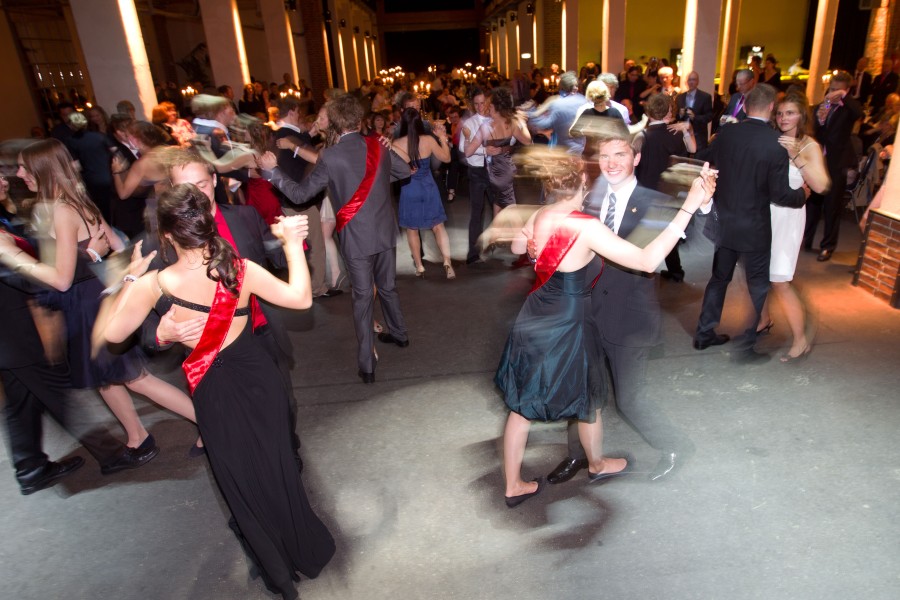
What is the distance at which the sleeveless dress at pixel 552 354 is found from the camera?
2338mm

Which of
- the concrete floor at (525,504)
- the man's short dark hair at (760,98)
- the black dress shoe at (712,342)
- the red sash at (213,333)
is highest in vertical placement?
the man's short dark hair at (760,98)

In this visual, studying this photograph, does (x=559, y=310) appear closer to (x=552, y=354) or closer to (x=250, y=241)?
(x=552, y=354)

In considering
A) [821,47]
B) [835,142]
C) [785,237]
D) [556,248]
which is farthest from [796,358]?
[821,47]

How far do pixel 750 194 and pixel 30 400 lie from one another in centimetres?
415

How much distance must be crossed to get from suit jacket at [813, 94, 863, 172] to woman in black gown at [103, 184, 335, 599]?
518cm

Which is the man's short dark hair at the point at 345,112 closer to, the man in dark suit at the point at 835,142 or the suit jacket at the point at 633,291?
the suit jacket at the point at 633,291

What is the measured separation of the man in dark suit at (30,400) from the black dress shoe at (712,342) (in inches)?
136

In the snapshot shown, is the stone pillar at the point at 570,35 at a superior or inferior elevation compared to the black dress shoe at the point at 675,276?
superior

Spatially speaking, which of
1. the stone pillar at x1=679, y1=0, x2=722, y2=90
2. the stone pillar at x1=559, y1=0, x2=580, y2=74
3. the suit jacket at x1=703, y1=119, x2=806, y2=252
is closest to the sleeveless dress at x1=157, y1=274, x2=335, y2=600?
the suit jacket at x1=703, y1=119, x2=806, y2=252

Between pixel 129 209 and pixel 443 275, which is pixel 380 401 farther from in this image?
pixel 129 209

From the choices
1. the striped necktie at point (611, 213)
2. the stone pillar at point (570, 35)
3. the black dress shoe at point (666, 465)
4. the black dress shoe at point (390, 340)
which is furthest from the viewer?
the stone pillar at point (570, 35)

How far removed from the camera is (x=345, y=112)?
343cm

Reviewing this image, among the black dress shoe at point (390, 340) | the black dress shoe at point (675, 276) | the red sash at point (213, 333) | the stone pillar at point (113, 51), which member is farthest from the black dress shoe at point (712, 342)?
the stone pillar at point (113, 51)

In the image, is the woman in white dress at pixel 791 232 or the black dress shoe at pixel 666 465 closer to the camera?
the black dress shoe at pixel 666 465
